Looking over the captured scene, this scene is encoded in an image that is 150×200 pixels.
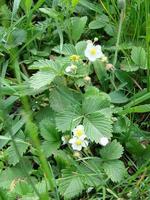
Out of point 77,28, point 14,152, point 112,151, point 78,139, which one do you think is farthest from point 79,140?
point 77,28

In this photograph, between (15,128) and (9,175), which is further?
(15,128)

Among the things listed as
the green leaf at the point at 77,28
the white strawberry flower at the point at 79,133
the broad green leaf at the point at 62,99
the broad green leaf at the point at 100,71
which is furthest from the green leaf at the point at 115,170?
the green leaf at the point at 77,28

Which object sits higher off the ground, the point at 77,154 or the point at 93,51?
the point at 93,51

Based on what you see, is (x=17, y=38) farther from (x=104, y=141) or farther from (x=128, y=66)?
(x=104, y=141)

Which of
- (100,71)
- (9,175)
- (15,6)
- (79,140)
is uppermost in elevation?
(15,6)

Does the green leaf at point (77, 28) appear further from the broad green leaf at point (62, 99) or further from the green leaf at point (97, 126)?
the green leaf at point (97, 126)

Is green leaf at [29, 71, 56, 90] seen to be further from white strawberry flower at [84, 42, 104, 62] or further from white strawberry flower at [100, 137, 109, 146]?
white strawberry flower at [100, 137, 109, 146]

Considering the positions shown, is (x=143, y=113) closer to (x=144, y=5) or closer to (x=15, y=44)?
(x=144, y=5)
